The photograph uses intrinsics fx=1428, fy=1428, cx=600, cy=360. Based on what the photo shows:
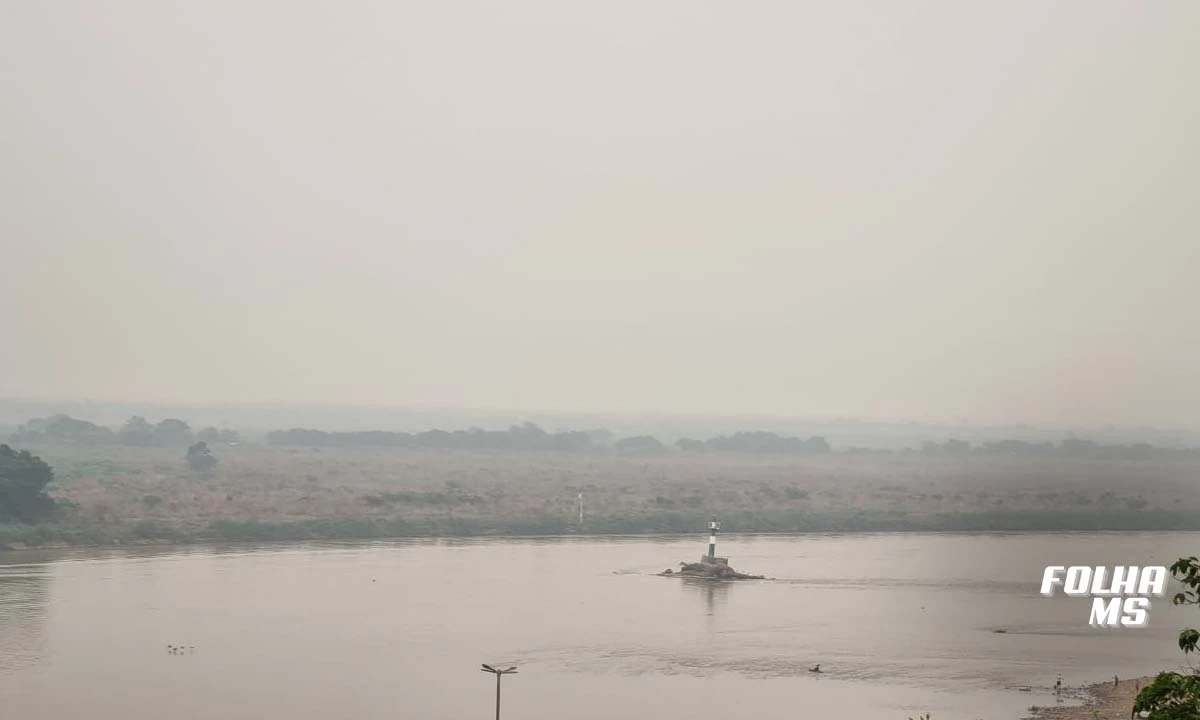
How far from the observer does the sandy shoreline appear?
1720 centimetres

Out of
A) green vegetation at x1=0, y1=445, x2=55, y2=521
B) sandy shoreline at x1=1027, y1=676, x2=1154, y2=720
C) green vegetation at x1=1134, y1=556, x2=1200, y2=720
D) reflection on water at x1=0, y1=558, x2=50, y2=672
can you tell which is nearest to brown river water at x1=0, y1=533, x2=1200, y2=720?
reflection on water at x1=0, y1=558, x2=50, y2=672

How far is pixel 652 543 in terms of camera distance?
143 feet

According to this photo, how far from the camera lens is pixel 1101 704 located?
1817cm

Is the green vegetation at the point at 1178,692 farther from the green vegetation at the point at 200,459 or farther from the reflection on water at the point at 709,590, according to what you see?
the green vegetation at the point at 200,459

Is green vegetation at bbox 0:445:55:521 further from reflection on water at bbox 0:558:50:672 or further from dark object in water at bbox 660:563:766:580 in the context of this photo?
dark object in water at bbox 660:563:766:580

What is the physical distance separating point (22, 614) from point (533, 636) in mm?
8653

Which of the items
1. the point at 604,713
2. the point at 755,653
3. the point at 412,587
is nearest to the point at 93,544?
the point at 412,587

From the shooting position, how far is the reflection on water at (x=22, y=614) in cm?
2083

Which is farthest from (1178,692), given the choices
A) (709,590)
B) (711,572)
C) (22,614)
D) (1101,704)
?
(711,572)

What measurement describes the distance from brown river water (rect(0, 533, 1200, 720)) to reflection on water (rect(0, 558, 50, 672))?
0.24ft

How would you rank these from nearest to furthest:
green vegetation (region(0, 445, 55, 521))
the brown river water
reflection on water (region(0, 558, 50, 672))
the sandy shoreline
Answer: the sandy shoreline
the brown river water
reflection on water (region(0, 558, 50, 672))
green vegetation (region(0, 445, 55, 521))

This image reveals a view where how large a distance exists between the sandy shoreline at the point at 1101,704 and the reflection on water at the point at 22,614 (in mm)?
13936

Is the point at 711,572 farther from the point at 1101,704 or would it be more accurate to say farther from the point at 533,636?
the point at 1101,704

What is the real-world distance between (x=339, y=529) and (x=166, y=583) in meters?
11.9
